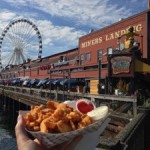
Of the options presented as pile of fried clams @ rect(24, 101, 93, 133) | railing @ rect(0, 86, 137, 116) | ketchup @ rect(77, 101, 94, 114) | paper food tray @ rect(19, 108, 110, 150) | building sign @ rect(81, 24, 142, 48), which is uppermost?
building sign @ rect(81, 24, 142, 48)

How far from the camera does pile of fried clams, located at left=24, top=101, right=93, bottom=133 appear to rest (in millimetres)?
3000

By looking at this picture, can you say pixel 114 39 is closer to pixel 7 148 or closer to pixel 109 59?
pixel 109 59

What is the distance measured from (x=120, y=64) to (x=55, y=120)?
2511 centimetres

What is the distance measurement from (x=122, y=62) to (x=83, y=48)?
1972cm

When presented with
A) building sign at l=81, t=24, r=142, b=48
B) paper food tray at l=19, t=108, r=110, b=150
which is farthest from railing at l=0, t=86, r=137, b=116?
paper food tray at l=19, t=108, r=110, b=150

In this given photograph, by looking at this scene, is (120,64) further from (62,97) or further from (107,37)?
(107,37)

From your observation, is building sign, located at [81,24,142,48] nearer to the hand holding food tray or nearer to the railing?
the railing

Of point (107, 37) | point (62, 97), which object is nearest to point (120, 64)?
point (62, 97)

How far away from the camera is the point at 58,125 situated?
3004 millimetres

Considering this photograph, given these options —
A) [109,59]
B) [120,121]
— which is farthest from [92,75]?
[120,121]

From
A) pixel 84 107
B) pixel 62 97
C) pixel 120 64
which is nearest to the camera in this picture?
pixel 84 107

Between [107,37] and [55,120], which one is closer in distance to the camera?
[55,120]

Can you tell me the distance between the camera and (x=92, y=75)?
125ft

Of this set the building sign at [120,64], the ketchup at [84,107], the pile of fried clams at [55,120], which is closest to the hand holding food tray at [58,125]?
the pile of fried clams at [55,120]
